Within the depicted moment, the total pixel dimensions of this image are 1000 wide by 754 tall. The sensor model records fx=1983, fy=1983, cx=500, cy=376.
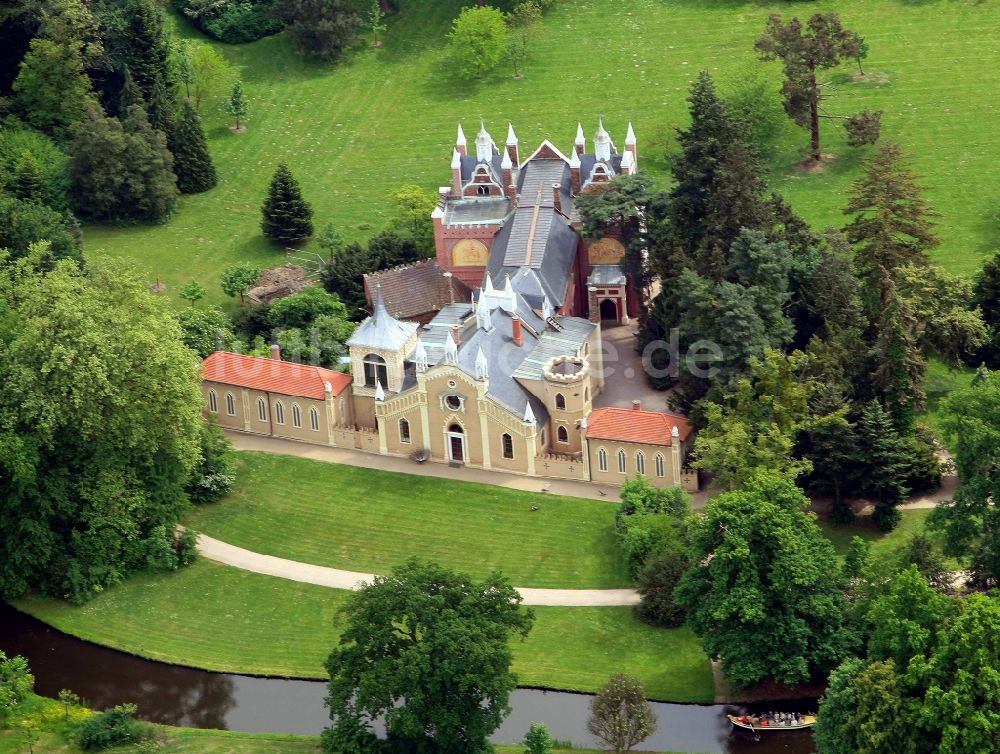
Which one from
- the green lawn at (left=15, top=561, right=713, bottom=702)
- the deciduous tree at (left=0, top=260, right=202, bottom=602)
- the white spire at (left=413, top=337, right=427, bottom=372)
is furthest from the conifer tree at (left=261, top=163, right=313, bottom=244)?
the green lawn at (left=15, top=561, right=713, bottom=702)

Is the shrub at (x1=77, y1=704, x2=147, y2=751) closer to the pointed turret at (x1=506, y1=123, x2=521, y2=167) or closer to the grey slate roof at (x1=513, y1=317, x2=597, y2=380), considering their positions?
the grey slate roof at (x1=513, y1=317, x2=597, y2=380)

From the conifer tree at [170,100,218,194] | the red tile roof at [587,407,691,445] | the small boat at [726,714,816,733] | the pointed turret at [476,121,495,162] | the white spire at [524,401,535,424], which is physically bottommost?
the small boat at [726,714,816,733]

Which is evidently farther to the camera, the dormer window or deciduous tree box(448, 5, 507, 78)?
deciduous tree box(448, 5, 507, 78)

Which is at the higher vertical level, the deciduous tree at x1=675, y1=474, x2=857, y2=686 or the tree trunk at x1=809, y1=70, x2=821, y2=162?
the tree trunk at x1=809, y1=70, x2=821, y2=162

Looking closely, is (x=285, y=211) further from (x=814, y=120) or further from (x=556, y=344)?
(x=814, y=120)

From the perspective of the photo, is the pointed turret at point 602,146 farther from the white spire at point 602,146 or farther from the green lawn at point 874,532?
the green lawn at point 874,532

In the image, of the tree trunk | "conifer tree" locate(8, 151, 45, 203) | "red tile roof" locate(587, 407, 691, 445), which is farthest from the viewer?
"conifer tree" locate(8, 151, 45, 203)

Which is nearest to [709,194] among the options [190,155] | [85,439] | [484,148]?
[484,148]
